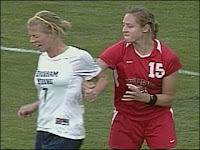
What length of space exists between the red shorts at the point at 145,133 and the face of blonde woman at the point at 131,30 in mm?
708

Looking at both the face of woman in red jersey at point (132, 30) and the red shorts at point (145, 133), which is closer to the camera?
the face of woman in red jersey at point (132, 30)

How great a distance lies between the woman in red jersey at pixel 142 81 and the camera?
7816 millimetres

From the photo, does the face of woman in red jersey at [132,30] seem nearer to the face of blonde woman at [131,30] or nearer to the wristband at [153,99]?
the face of blonde woman at [131,30]

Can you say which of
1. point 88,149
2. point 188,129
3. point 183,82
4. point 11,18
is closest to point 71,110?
point 88,149

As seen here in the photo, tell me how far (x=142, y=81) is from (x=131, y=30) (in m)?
0.44

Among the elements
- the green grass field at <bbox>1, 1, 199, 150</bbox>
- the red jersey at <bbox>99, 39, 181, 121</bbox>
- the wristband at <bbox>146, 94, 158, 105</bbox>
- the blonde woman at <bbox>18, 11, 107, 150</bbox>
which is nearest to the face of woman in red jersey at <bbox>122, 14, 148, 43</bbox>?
the red jersey at <bbox>99, 39, 181, 121</bbox>

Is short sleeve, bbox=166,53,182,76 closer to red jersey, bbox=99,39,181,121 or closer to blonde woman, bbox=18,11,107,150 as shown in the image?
red jersey, bbox=99,39,181,121

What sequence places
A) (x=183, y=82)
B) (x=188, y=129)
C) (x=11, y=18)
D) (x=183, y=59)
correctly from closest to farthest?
(x=188, y=129), (x=183, y=82), (x=183, y=59), (x=11, y=18)

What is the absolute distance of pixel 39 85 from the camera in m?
7.30

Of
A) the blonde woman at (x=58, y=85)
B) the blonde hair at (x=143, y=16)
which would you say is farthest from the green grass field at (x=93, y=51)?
the blonde woman at (x=58, y=85)

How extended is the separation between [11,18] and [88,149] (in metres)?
9.29

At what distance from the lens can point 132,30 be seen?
782cm

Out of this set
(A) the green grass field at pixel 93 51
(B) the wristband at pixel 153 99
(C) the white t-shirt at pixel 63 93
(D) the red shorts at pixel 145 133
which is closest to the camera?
(C) the white t-shirt at pixel 63 93

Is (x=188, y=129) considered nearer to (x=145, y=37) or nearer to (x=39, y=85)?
(x=145, y=37)
